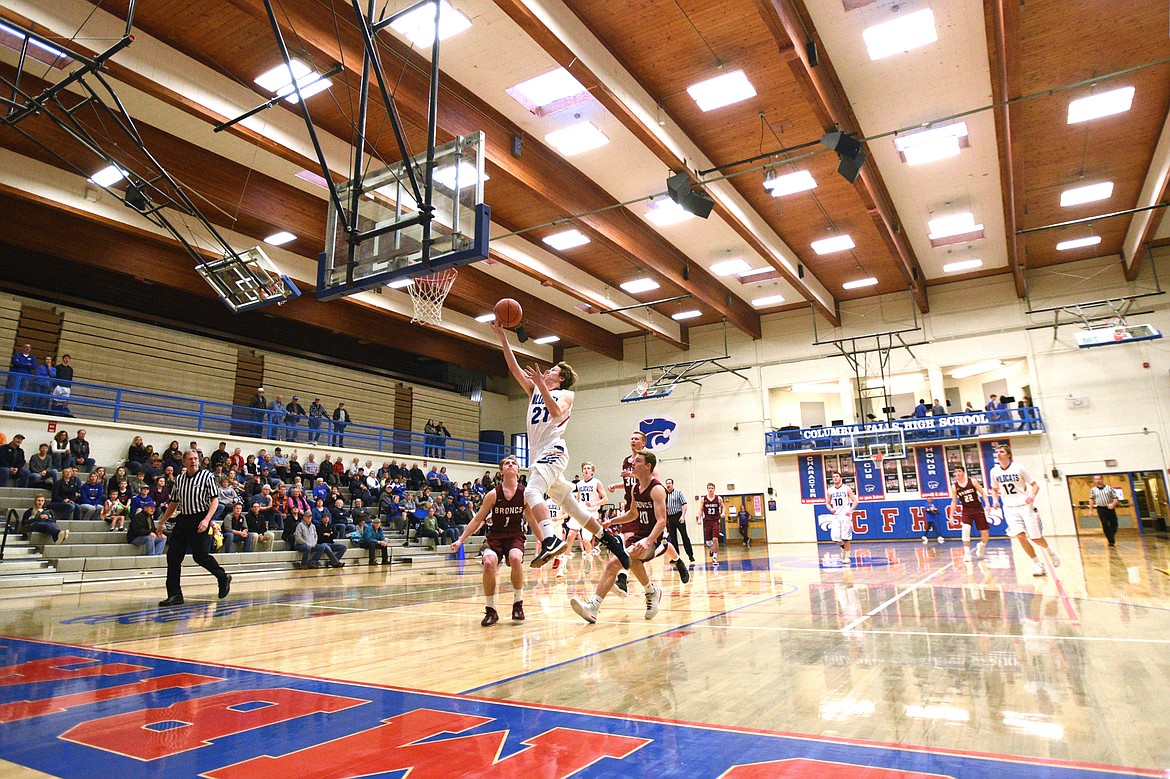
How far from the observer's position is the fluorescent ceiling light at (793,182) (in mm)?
15250

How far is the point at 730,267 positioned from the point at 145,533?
16.6 metres

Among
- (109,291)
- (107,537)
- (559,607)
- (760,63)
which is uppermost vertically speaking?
(760,63)

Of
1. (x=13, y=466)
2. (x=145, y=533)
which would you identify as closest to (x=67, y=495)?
(x=13, y=466)

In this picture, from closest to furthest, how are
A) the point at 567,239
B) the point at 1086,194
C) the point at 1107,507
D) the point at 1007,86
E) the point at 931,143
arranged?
1. the point at 1007,86
2. the point at 931,143
3. the point at 1107,507
4. the point at 1086,194
5. the point at 567,239

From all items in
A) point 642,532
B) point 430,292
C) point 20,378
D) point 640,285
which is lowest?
point 642,532

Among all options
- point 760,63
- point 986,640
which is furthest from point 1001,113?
point 986,640

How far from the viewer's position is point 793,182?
15.5m

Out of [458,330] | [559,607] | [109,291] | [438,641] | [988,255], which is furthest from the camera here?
[458,330]

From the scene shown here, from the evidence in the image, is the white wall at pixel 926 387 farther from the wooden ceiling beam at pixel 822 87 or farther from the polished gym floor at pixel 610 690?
the polished gym floor at pixel 610 690

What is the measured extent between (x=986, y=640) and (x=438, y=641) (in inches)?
163

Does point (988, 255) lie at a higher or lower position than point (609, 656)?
higher

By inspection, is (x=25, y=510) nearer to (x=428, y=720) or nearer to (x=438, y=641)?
(x=438, y=641)

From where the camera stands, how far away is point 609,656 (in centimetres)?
451

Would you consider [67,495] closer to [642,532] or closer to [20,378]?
[20,378]
